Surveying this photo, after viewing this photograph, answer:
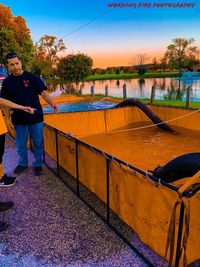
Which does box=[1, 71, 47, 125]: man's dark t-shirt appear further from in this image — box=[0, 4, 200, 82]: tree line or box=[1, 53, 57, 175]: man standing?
box=[0, 4, 200, 82]: tree line

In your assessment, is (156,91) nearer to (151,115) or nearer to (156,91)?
(156,91)

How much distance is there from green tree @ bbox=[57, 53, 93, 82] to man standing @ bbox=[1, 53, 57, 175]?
115 ft

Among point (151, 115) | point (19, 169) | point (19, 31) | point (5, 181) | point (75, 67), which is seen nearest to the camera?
point (5, 181)

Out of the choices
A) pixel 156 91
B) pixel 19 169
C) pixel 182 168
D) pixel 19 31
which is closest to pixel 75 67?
pixel 156 91

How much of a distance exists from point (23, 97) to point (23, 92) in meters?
0.10

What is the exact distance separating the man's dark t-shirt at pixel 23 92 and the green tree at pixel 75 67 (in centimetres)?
3507

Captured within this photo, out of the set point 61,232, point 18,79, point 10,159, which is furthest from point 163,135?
point 61,232

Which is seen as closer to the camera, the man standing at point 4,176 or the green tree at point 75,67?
the man standing at point 4,176

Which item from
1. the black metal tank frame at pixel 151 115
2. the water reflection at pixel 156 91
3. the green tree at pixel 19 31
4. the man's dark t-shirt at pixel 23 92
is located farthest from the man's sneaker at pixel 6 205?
the green tree at pixel 19 31

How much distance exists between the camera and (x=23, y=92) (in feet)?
16.1

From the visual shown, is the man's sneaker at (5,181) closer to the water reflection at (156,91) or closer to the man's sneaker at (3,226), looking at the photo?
the man's sneaker at (3,226)

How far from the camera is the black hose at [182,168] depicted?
271 centimetres

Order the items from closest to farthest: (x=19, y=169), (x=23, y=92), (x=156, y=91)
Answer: (x=23, y=92) < (x=19, y=169) < (x=156, y=91)

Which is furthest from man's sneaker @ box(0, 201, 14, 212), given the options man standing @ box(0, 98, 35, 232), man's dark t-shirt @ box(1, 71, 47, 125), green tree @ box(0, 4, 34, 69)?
green tree @ box(0, 4, 34, 69)
